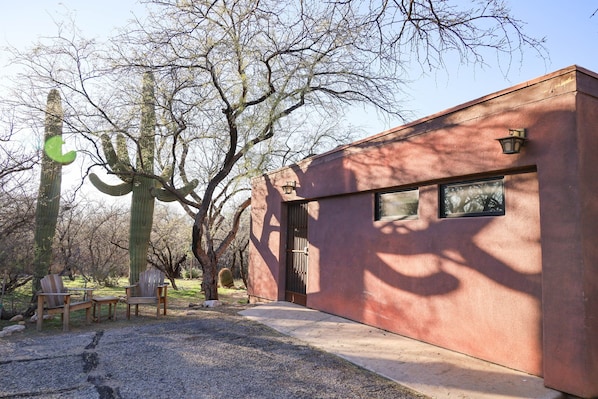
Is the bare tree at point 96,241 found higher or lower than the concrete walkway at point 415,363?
higher

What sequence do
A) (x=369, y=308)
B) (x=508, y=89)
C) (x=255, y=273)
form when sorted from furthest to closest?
(x=255, y=273)
(x=369, y=308)
(x=508, y=89)

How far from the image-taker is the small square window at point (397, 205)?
559cm

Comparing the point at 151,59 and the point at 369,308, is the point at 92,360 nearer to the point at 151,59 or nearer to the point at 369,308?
the point at 369,308

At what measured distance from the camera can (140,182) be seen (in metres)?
10.7

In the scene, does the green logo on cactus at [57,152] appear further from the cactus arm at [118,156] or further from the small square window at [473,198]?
the small square window at [473,198]

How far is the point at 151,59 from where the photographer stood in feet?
22.2

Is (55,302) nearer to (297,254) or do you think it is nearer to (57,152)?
(57,152)

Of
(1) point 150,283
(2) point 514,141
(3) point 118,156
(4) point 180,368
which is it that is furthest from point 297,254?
(2) point 514,141

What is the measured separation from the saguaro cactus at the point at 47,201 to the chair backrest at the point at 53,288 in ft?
5.57

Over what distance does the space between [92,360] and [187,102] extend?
5.79 metres

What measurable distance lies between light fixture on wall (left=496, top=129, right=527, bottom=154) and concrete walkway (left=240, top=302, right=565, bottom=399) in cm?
225

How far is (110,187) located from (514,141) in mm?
9838

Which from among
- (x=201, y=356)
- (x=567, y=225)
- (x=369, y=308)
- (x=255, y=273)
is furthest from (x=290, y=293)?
(x=567, y=225)

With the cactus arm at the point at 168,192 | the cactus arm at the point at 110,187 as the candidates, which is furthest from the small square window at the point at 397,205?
the cactus arm at the point at 110,187
